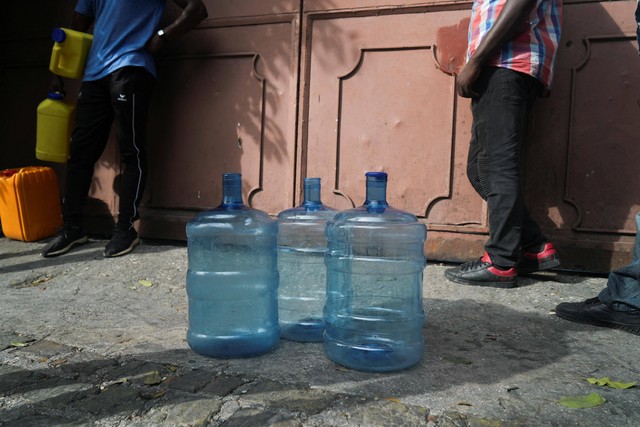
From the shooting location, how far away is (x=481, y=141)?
9.70ft

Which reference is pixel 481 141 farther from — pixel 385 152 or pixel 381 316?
pixel 381 316

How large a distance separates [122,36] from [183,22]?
0.44m

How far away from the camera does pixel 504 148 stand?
2830 millimetres

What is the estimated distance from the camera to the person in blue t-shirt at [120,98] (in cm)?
370

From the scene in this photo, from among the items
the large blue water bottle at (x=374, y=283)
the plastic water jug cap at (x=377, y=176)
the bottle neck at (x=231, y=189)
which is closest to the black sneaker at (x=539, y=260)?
the large blue water bottle at (x=374, y=283)

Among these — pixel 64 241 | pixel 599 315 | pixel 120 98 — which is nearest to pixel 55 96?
pixel 120 98

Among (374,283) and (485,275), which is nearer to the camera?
(374,283)

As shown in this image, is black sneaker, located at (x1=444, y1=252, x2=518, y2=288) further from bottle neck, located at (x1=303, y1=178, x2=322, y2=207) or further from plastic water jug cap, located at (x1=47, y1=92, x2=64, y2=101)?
plastic water jug cap, located at (x1=47, y1=92, x2=64, y2=101)

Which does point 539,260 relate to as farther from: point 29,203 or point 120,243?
point 29,203

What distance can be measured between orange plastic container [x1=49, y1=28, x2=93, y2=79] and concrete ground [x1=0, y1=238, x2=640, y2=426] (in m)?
1.78

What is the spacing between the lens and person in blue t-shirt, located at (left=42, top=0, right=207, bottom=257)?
370 cm

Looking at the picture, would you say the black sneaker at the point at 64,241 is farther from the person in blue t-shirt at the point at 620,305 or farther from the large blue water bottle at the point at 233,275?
the person in blue t-shirt at the point at 620,305

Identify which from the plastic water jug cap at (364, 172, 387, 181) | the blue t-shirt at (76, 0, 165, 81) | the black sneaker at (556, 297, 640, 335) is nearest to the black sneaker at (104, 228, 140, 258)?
the blue t-shirt at (76, 0, 165, 81)

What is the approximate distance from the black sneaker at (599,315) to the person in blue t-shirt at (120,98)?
2868 millimetres
